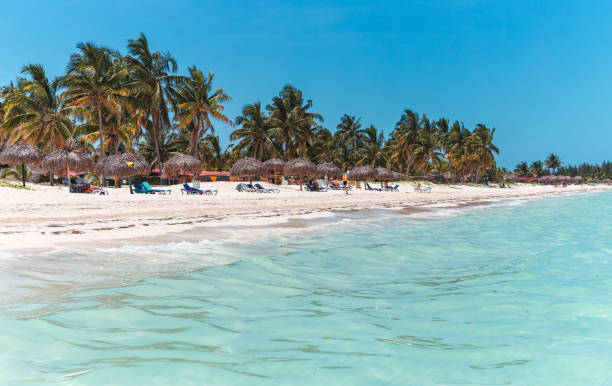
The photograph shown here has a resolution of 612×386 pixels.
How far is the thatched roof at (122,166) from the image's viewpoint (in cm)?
2070

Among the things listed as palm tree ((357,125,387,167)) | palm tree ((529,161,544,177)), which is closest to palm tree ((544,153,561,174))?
palm tree ((529,161,544,177))

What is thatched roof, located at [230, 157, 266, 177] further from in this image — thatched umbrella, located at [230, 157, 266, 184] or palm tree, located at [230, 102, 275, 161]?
palm tree, located at [230, 102, 275, 161]

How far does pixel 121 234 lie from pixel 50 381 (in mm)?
5492

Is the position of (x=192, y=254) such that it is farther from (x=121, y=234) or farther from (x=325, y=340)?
(x=325, y=340)

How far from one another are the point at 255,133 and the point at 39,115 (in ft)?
52.8

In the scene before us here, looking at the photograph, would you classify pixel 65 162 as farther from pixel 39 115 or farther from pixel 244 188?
pixel 244 188

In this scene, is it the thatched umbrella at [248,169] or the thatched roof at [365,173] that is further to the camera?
the thatched roof at [365,173]

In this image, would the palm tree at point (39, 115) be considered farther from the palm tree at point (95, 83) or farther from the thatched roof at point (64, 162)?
the thatched roof at point (64, 162)

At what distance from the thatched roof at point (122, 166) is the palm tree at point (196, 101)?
6.44 m

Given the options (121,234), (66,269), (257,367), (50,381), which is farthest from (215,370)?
(121,234)

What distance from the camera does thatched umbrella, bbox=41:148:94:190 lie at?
19.6 metres

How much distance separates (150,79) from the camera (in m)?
27.2

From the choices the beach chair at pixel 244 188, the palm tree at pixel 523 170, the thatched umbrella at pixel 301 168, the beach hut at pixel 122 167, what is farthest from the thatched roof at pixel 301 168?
the palm tree at pixel 523 170

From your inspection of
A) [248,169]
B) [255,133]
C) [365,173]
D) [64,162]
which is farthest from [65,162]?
[365,173]
